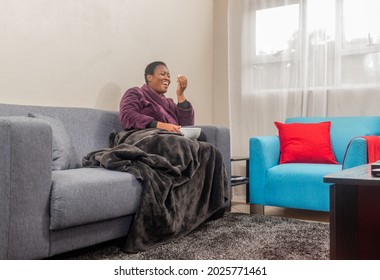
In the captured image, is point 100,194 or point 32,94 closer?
point 100,194

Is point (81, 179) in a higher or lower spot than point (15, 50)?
lower

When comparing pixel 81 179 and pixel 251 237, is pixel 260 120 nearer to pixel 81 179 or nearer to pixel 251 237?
pixel 251 237

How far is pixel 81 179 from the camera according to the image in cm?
169

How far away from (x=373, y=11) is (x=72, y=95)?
Result: 7.45 feet

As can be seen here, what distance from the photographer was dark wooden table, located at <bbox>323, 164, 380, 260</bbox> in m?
1.32

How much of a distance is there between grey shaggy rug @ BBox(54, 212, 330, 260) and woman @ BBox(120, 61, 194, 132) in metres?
0.67

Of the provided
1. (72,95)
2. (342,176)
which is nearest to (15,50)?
(72,95)

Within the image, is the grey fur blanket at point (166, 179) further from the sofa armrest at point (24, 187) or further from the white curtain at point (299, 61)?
the white curtain at point (299, 61)

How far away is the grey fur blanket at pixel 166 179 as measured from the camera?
6.25 ft

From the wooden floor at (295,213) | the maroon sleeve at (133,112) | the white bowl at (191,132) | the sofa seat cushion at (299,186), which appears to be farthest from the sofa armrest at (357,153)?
the maroon sleeve at (133,112)

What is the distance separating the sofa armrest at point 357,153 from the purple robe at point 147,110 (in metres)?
1.03

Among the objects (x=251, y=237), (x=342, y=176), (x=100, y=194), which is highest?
(x=342, y=176)

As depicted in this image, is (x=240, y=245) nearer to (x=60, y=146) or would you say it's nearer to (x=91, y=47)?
(x=60, y=146)

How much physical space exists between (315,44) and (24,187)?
8.76ft
